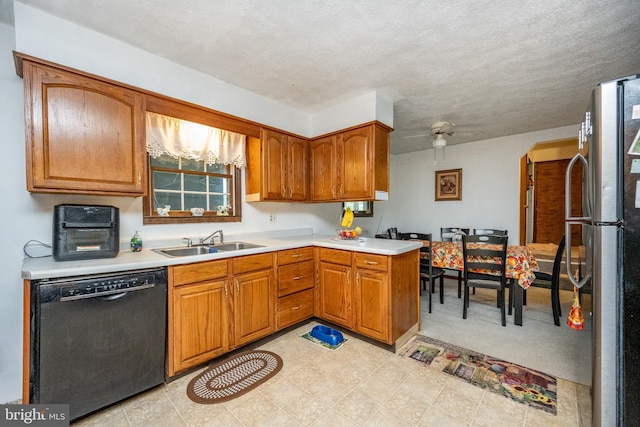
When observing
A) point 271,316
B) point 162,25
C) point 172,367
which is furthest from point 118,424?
point 162,25

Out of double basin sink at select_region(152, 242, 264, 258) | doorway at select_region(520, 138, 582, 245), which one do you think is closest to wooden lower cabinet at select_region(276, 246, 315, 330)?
double basin sink at select_region(152, 242, 264, 258)

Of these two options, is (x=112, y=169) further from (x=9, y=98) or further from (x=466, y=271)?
(x=466, y=271)

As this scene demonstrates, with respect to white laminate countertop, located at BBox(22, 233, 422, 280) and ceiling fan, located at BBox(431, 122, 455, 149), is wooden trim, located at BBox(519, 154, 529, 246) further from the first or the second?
white laminate countertop, located at BBox(22, 233, 422, 280)

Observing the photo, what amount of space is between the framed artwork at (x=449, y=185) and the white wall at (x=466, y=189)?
81mm

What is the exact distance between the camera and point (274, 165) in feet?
9.59

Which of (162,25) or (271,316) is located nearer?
(162,25)

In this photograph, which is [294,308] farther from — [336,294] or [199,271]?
[199,271]

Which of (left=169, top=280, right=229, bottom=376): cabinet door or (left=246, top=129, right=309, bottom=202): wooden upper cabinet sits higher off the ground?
(left=246, top=129, right=309, bottom=202): wooden upper cabinet

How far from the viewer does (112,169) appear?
184cm

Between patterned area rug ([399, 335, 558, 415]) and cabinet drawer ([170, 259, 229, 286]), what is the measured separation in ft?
5.53

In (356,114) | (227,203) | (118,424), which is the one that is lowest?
(118,424)

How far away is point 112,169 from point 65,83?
57cm

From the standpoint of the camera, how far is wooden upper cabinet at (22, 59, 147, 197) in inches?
62.1

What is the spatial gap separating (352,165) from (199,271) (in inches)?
72.8
